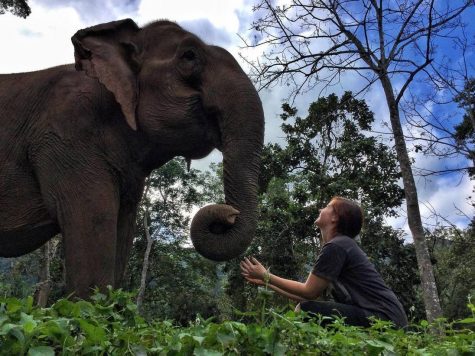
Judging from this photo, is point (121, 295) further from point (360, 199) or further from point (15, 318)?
point (360, 199)

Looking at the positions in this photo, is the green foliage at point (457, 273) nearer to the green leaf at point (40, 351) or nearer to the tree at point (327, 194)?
the tree at point (327, 194)

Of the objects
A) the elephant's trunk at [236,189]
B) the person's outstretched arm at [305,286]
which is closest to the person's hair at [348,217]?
the person's outstretched arm at [305,286]

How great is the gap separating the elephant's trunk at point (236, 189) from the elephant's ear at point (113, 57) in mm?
774

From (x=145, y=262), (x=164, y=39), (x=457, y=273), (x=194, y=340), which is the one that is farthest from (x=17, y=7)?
(x=457, y=273)

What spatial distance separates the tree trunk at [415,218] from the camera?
9.96 m

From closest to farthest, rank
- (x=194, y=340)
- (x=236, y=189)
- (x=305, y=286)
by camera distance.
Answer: (x=194, y=340) < (x=305, y=286) < (x=236, y=189)

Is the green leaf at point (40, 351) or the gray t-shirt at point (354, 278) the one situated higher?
the gray t-shirt at point (354, 278)

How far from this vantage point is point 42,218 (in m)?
4.37

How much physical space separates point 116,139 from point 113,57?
68 cm

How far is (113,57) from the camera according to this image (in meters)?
4.52

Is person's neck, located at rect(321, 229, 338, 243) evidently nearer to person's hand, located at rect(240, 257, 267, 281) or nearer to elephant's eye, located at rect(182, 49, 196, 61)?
person's hand, located at rect(240, 257, 267, 281)

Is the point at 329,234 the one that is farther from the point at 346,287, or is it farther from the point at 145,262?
the point at 145,262

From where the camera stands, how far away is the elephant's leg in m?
3.92

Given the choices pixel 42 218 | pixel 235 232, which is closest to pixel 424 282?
pixel 235 232
